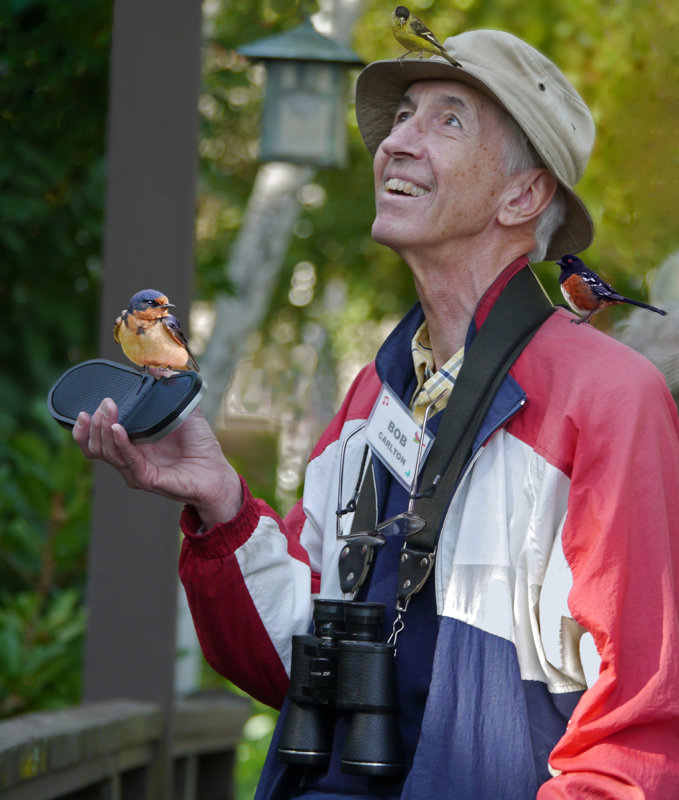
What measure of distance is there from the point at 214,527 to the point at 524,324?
0.61m

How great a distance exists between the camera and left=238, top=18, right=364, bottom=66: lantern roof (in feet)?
17.4

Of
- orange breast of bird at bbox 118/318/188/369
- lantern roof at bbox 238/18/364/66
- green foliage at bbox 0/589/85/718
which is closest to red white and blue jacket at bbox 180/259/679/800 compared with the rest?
orange breast of bird at bbox 118/318/188/369

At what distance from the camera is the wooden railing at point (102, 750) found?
2.64m

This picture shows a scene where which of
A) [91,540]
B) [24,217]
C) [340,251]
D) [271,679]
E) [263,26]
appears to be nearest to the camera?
[271,679]

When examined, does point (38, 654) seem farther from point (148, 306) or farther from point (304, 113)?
point (148, 306)

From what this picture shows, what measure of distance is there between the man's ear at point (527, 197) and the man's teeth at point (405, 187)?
15 centimetres

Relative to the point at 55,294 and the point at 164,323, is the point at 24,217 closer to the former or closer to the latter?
the point at 55,294

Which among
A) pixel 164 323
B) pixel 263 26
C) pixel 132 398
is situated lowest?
pixel 132 398

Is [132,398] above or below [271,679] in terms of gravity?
above

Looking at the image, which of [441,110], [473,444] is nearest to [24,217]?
[441,110]

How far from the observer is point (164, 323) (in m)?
1.78

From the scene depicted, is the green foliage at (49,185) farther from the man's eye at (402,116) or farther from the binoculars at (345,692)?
the binoculars at (345,692)

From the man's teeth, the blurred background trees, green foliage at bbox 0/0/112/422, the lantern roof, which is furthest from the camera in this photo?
the lantern roof

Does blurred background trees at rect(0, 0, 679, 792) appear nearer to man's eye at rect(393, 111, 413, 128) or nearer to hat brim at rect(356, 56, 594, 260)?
hat brim at rect(356, 56, 594, 260)
